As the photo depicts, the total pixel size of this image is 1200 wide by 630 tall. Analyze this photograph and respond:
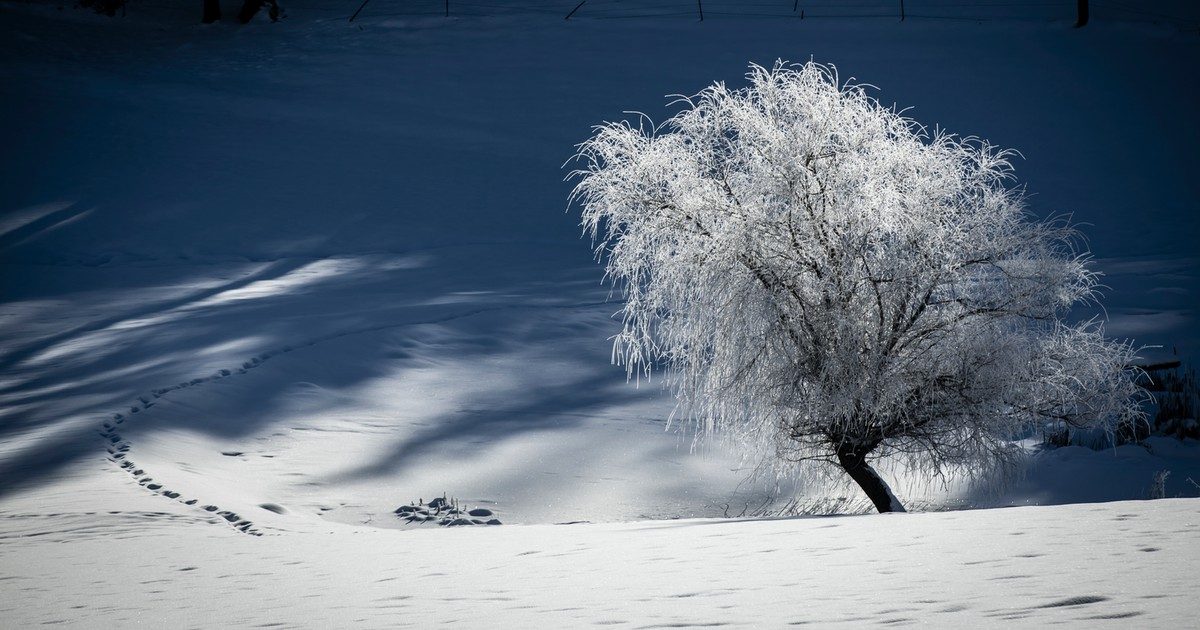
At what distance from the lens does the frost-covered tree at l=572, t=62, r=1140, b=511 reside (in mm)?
7449

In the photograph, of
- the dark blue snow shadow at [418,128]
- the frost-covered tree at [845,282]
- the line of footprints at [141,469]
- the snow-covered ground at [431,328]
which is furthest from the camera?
the dark blue snow shadow at [418,128]

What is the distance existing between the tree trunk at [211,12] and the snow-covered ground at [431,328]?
62 centimetres

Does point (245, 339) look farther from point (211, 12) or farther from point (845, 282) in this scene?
point (211, 12)

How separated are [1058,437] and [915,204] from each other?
13.8 feet

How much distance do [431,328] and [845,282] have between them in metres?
8.35

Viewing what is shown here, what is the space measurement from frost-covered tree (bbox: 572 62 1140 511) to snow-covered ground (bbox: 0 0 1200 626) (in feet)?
3.76

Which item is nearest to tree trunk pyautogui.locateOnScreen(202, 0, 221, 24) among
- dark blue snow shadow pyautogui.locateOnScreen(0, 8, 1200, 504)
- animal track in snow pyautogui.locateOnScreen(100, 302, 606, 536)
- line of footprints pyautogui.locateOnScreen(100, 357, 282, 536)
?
dark blue snow shadow pyautogui.locateOnScreen(0, 8, 1200, 504)

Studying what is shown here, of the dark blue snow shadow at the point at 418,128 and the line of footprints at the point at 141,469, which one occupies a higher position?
the dark blue snow shadow at the point at 418,128

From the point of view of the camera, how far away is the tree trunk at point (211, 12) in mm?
32300

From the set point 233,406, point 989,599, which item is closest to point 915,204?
point 989,599

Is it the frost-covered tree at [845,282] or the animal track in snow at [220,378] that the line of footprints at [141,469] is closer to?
the animal track in snow at [220,378]

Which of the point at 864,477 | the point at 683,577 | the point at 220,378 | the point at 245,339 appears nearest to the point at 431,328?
the point at 245,339

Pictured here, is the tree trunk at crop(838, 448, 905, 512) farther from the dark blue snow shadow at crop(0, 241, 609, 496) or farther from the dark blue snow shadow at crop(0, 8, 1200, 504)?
the dark blue snow shadow at crop(0, 8, 1200, 504)

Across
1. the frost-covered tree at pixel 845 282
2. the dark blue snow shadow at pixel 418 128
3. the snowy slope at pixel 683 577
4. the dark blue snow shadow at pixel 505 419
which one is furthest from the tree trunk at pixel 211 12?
the snowy slope at pixel 683 577
